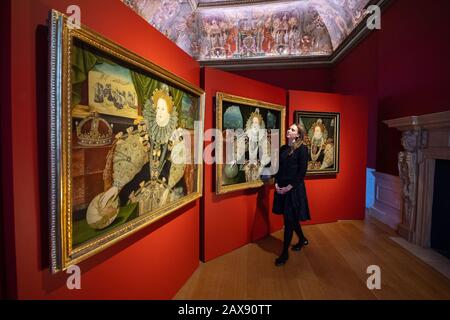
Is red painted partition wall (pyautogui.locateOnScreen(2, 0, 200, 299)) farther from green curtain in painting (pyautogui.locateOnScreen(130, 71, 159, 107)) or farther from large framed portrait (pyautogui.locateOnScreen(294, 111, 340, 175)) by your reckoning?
large framed portrait (pyautogui.locateOnScreen(294, 111, 340, 175))

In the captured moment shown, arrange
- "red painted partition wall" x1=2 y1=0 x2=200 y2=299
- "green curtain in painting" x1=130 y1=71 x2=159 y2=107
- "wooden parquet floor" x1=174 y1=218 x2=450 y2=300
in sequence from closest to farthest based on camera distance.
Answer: "red painted partition wall" x1=2 y1=0 x2=200 y2=299 → "green curtain in painting" x1=130 y1=71 x2=159 y2=107 → "wooden parquet floor" x1=174 y1=218 x2=450 y2=300

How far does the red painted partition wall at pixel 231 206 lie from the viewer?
3.92m

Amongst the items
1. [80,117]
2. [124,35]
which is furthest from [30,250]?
[124,35]

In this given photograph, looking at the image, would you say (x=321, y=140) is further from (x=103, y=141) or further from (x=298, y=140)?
(x=103, y=141)

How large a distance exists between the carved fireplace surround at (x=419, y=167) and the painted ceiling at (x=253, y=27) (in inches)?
175

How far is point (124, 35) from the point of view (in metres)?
2.10

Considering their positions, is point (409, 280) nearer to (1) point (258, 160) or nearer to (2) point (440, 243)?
(2) point (440, 243)

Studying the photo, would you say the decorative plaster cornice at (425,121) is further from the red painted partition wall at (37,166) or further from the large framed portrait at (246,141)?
the red painted partition wall at (37,166)

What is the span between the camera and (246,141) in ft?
14.6

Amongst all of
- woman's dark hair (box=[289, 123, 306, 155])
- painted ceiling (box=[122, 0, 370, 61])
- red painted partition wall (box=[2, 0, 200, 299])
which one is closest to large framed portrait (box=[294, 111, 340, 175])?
woman's dark hair (box=[289, 123, 306, 155])

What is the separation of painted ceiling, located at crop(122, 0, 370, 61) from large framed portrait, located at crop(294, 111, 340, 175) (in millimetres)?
3593

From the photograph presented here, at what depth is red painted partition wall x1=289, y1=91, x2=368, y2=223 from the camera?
6176mm

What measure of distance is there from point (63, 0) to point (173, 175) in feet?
6.06

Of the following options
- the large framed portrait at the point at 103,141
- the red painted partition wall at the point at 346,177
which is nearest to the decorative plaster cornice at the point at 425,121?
the red painted partition wall at the point at 346,177
